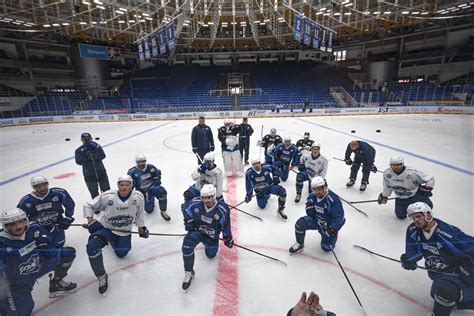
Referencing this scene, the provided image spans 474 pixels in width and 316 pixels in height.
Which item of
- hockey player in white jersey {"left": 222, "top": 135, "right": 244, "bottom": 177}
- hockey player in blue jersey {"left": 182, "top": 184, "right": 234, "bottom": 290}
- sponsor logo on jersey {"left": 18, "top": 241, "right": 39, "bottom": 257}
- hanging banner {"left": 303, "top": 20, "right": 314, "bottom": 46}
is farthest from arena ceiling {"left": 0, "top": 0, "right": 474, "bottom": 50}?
hockey player in blue jersey {"left": 182, "top": 184, "right": 234, "bottom": 290}

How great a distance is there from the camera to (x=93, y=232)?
287 cm

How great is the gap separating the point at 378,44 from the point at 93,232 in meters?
34.7

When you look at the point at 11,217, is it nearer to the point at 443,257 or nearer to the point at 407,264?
the point at 407,264

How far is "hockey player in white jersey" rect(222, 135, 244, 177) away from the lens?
237 inches

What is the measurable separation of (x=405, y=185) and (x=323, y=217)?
178cm

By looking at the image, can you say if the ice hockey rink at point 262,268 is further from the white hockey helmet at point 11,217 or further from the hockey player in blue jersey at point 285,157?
the white hockey helmet at point 11,217

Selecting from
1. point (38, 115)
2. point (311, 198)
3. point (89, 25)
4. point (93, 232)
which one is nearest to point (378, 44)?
point (89, 25)

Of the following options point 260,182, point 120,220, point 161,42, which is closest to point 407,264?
point 260,182

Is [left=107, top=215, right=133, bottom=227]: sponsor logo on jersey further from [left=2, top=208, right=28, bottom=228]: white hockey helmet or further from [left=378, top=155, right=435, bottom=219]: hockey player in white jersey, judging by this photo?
[left=378, top=155, right=435, bottom=219]: hockey player in white jersey

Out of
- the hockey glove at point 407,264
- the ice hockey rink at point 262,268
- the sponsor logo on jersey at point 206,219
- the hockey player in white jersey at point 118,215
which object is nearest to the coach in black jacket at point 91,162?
the ice hockey rink at point 262,268

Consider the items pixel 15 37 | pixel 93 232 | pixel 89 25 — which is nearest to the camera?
pixel 93 232

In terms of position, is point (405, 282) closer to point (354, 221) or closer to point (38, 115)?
point (354, 221)

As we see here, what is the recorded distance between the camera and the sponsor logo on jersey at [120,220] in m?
2.98

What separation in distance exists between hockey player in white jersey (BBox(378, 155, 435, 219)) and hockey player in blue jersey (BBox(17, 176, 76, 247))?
477 cm
